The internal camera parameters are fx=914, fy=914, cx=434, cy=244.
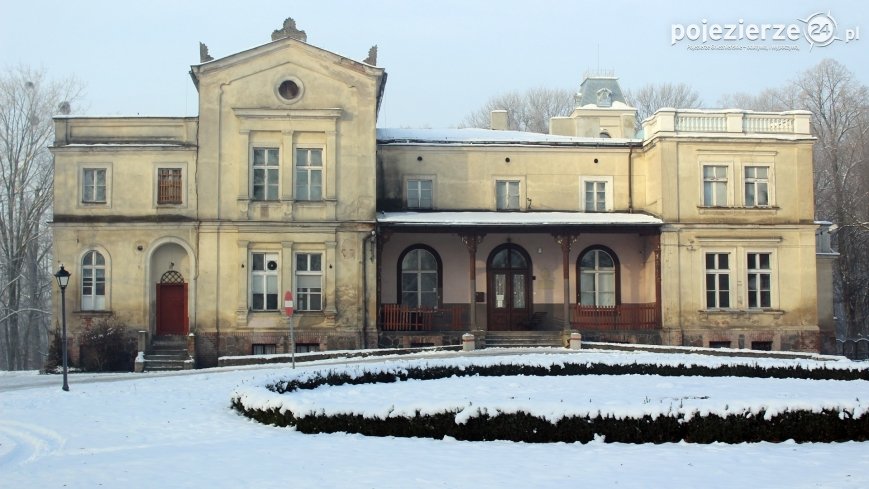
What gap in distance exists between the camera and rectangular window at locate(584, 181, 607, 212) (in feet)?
106

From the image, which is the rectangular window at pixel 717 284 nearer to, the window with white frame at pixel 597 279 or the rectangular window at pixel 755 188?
the rectangular window at pixel 755 188

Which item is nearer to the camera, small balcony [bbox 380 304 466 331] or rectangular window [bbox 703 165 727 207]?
small balcony [bbox 380 304 466 331]

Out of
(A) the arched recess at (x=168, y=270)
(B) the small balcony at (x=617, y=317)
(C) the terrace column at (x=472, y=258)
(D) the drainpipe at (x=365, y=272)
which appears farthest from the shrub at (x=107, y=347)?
(B) the small balcony at (x=617, y=317)

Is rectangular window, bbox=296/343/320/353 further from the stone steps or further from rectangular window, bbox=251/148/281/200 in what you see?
rectangular window, bbox=251/148/281/200

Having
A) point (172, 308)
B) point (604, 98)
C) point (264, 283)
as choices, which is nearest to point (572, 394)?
point (264, 283)

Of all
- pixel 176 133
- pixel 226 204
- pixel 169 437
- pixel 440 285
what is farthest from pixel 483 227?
pixel 169 437

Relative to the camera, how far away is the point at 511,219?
30.1m

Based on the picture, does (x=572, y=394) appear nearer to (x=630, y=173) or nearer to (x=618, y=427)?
(x=618, y=427)

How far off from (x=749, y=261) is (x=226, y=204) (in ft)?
57.9

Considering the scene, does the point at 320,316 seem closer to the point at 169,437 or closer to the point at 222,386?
the point at 222,386

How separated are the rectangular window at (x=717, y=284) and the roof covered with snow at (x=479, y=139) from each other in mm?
5110

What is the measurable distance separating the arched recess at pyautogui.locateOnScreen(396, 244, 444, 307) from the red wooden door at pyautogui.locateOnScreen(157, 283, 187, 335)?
7188 millimetres

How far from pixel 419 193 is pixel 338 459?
67.8 feet

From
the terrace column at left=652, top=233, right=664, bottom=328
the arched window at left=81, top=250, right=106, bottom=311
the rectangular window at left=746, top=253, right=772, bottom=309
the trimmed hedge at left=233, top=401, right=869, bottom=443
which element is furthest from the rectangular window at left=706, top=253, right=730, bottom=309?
the arched window at left=81, top=250, right=106, bottom=311
